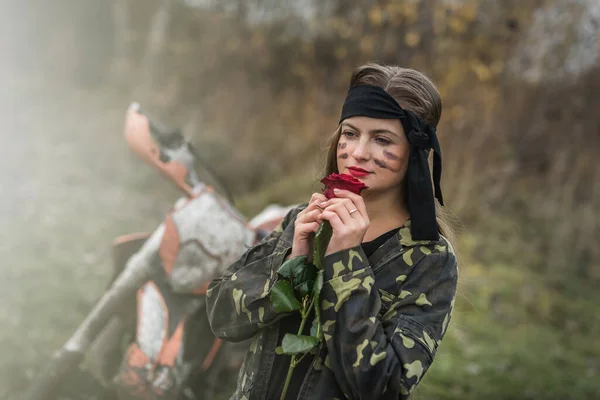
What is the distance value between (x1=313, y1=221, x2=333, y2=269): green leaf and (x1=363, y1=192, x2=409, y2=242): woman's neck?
23 cm

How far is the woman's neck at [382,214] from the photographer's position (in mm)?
1870

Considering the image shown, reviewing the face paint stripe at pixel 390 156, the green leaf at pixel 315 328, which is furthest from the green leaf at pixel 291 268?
the face paint stripe at pixel 390 156

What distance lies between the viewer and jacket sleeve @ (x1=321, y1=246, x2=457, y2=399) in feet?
5.15

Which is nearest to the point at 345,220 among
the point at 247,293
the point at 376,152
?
the point at 376,152

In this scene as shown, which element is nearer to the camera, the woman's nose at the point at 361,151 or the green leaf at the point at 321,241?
the green leaf at the point at 321,241

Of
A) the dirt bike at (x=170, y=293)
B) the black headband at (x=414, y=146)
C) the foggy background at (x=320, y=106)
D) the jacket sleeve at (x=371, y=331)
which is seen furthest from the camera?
the foggy background at (x=320, y=106)

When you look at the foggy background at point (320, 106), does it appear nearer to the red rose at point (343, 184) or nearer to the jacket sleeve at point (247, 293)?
the jacket sleeve at point (247, 293)

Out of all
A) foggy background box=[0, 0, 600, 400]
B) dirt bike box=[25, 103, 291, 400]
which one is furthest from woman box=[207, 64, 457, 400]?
foggy background box=[0, 0, 600, 400]

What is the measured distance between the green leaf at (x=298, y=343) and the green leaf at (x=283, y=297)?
80 mm

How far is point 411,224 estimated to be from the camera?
1822 mm

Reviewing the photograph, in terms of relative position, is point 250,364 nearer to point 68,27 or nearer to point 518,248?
point 518,248

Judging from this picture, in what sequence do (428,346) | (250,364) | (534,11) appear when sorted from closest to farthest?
(428,346)
(250,364)
(534,11)

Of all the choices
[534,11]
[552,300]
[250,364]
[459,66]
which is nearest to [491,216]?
[552,300]

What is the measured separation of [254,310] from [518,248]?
19.8ft
